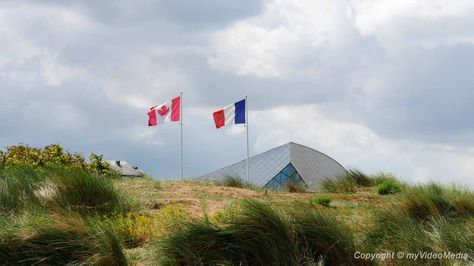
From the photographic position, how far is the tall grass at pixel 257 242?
941cm

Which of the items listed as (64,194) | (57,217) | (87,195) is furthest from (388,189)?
(57,217)

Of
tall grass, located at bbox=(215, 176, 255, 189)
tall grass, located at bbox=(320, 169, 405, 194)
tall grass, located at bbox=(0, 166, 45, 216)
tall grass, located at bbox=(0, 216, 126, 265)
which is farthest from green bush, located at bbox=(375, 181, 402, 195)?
tall grass, located at bbox=(0, 216, 126, 265)

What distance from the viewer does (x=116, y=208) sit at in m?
12.8

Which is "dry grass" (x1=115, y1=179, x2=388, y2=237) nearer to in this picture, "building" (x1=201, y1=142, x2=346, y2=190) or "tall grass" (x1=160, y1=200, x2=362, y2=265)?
"tall grass" (x1=160, y1=200, x2=362, y2=265)

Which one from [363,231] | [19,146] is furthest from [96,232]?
[19,146]

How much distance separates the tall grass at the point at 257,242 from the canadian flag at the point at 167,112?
1945 centimetres

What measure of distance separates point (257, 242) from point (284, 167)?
1102 inches

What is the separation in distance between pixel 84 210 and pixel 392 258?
5334 millimetres

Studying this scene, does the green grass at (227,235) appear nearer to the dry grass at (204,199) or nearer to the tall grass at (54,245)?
the tall grass at (54,245)

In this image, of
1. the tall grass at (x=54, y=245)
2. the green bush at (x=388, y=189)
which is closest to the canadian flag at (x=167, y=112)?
the green bush at (x=388, y=189)

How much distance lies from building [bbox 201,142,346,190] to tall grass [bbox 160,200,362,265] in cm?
2610

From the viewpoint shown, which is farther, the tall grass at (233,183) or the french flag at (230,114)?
the french flag at (230,114)

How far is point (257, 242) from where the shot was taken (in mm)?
9602

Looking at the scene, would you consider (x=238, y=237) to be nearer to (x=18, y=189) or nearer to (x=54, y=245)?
(x=54, y=245)
